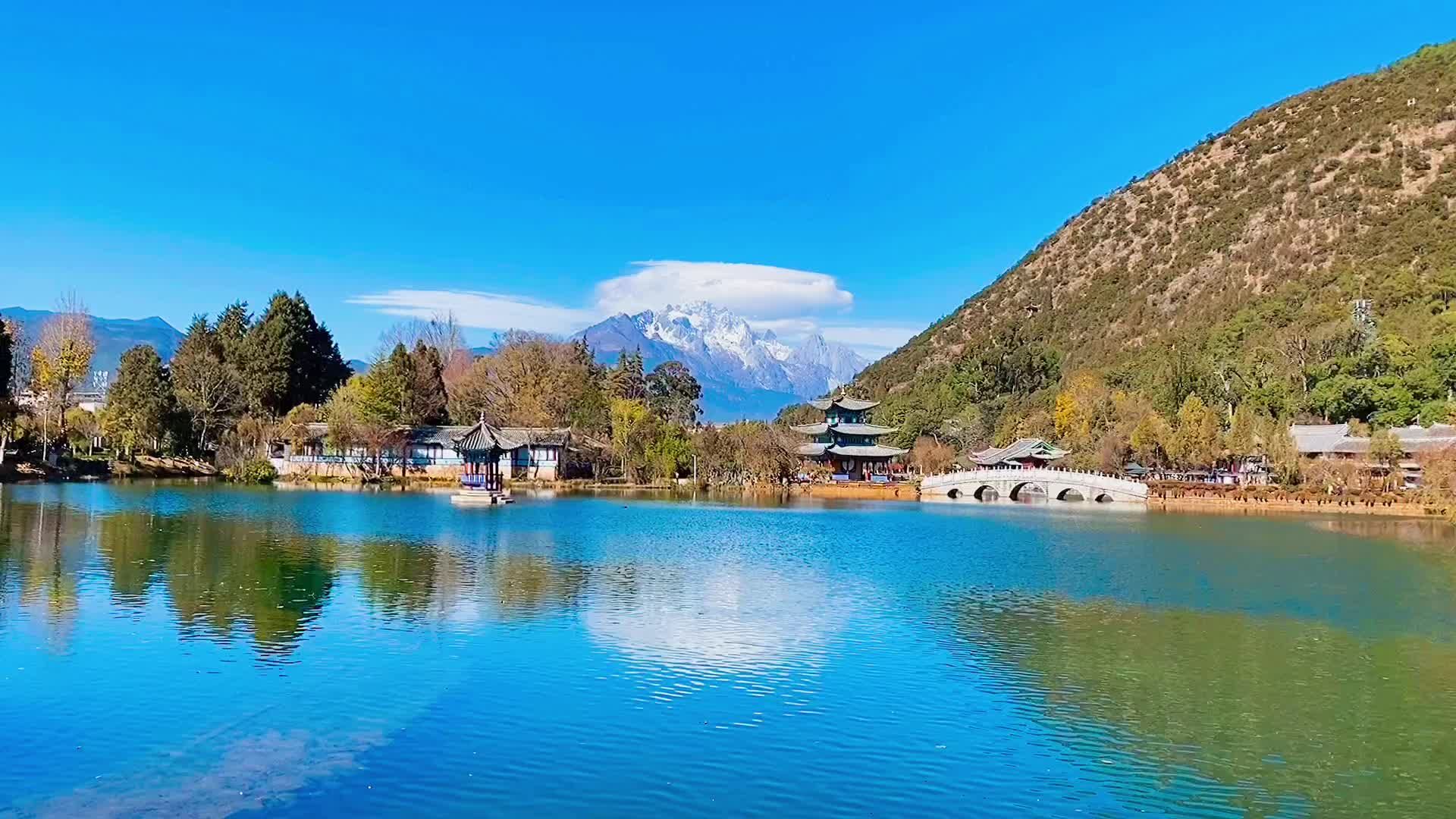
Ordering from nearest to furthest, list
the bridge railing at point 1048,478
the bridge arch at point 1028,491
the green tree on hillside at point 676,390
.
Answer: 1. the bridge railing at point 1048,478
2. the bridge arch at point 1028,491
3. the green tree on hillside at point 676,390

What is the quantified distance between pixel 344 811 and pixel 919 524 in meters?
30.2

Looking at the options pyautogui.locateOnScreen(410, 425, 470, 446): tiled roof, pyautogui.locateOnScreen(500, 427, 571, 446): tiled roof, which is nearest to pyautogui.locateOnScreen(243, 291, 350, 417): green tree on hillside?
pyautogui.locateOnScreen(410, 425, 470, 446): tiled roof

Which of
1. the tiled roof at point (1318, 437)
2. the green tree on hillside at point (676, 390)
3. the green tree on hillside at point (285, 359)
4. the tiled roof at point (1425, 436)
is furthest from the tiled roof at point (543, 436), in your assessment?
the tiled roof at point (1425, 436)

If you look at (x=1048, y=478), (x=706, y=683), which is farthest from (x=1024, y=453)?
(x=706, y=683)

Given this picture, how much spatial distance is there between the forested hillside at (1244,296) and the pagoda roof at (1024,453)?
2.63 m

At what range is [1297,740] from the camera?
34.0ft

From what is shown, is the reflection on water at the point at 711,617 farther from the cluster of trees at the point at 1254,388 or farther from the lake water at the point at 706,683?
the cluster of trees at the point at 1254,388

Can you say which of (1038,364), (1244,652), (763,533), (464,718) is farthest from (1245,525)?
A: (1038,364)

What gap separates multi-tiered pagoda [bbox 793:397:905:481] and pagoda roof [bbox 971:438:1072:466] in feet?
19.5

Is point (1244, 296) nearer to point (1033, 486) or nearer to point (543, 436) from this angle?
point (1033, 486)

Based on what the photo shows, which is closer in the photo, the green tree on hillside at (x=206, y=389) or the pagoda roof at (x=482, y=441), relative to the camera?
the pagoda roof at (x=482, y=441)

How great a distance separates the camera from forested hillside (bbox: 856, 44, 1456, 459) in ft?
190

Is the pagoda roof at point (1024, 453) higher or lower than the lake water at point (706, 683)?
higher

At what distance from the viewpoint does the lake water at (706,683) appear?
8680 mm
